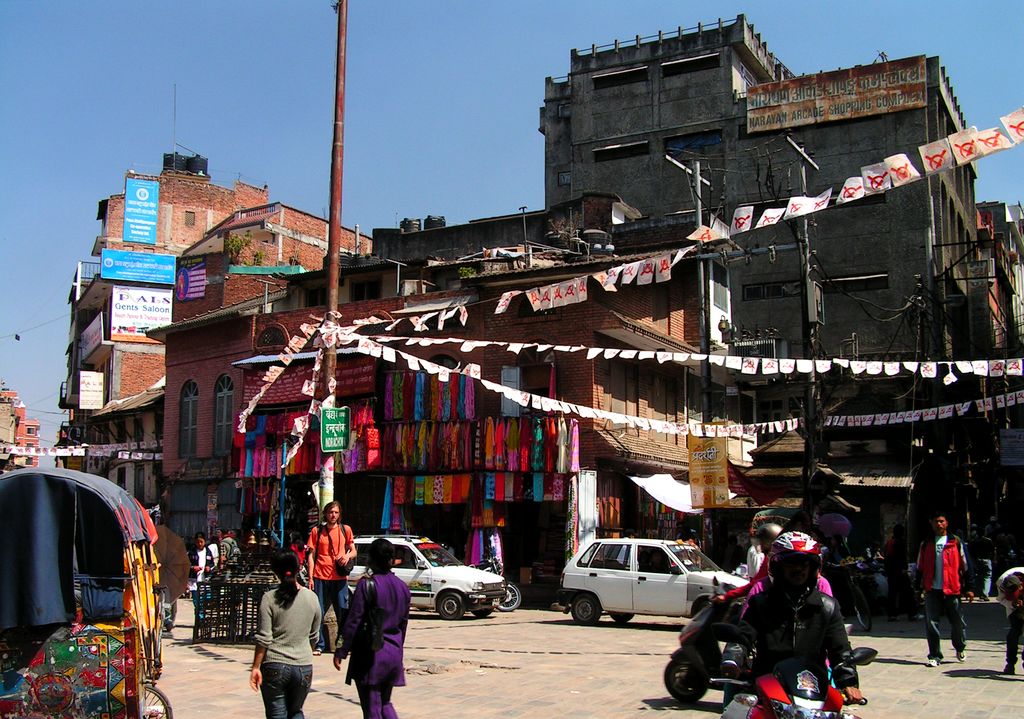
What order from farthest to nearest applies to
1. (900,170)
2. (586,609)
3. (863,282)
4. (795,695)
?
1. (863,282)
2. (586,609)
3. (900,170)
4. (795,695)

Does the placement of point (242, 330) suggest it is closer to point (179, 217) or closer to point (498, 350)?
point (498, 350)

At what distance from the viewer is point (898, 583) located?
20969mm

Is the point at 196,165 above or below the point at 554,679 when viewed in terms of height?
above

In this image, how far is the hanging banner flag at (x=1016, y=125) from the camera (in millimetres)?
12625

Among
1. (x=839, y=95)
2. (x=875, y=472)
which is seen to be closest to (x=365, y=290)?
(x=875, y=472)

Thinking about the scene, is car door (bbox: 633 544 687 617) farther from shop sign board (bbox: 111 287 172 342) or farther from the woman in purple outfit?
shop sign board (bbox: 111 287 172 342)

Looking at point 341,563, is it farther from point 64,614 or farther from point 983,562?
point 983,562

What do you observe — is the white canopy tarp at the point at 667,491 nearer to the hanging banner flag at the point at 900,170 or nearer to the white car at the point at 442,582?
the white car at the point at 442,582

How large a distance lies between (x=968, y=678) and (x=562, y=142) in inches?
1694

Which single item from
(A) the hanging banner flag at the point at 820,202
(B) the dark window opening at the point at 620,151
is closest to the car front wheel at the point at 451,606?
(A) the hanging banner flag at the point at 820,202

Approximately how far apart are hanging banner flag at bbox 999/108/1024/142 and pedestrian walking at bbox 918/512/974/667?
489 centimetres

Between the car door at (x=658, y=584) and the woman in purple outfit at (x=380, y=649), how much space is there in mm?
11501

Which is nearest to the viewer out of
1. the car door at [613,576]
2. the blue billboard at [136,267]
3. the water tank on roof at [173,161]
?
the car door at [613,576]

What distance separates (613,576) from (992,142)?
10175 millimetres
